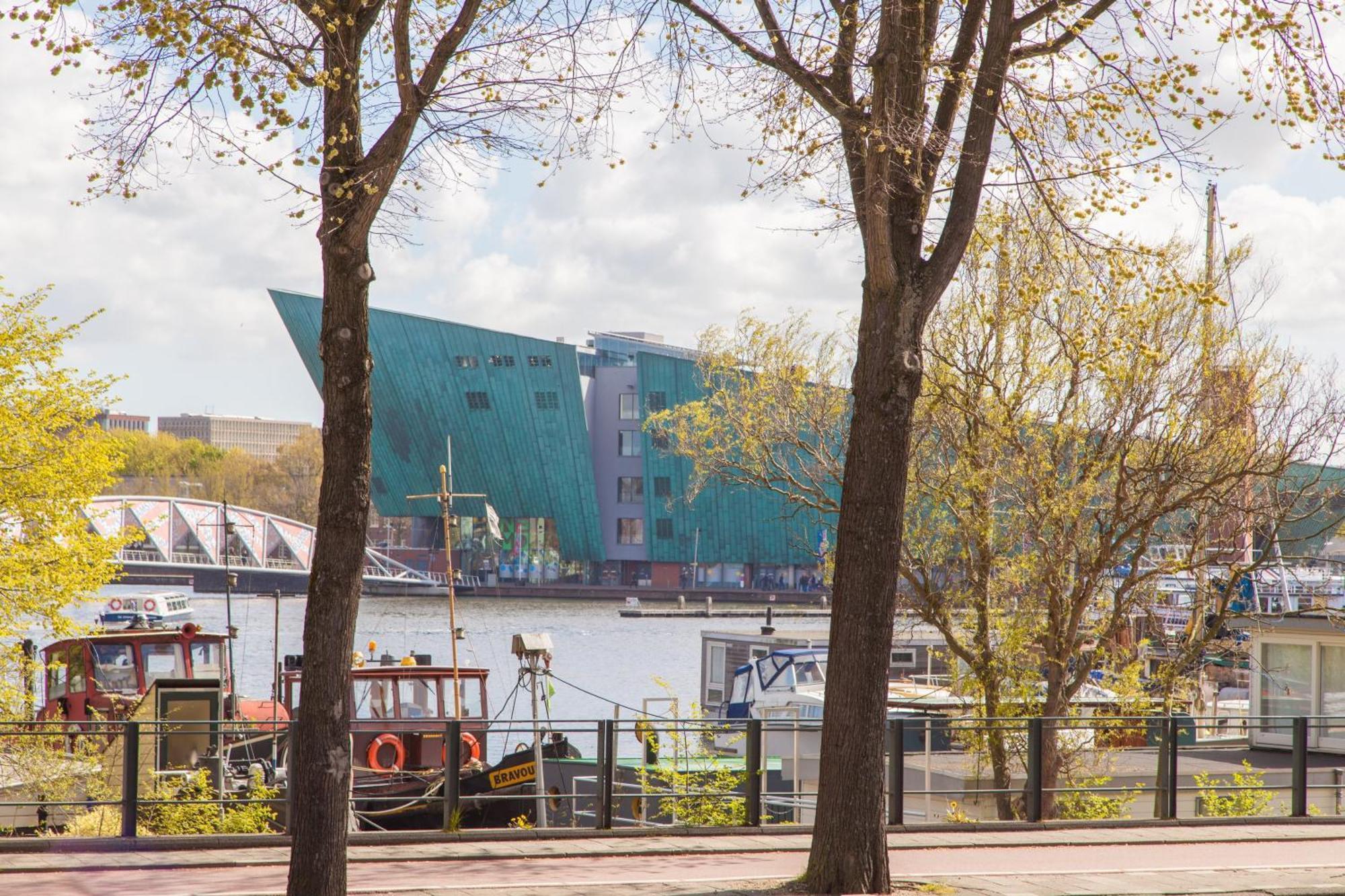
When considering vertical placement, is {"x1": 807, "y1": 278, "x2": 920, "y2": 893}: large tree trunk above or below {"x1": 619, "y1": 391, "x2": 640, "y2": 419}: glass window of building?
below

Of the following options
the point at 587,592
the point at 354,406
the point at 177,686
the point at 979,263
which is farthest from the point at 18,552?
the point at 587,592

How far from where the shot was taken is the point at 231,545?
107438 millimetres

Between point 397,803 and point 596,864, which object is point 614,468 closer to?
point 397,803

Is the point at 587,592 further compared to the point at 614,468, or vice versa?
the point at 587,592

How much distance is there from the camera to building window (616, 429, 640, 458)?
10144 centimetres

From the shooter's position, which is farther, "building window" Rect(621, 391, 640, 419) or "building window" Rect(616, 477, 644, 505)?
"building window" Rect(616, 477, 644, 505)

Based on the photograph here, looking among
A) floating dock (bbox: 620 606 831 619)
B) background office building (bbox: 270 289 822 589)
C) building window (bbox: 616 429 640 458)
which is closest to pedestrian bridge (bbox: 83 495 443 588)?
background office building (bbox: 270 289 822 589)

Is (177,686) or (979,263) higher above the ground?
(979,263)

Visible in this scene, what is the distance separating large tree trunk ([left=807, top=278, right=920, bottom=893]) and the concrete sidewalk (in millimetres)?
707

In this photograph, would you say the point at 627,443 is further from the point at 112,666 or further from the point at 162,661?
the point at 112,666

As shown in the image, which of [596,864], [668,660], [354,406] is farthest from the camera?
[668,660]

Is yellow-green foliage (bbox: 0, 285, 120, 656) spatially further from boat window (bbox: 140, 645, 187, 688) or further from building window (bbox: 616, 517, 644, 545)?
building window (bbox: 616, 517, 644, 545)

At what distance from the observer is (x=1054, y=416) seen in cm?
2088

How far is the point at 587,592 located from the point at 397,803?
89060 millimetres
